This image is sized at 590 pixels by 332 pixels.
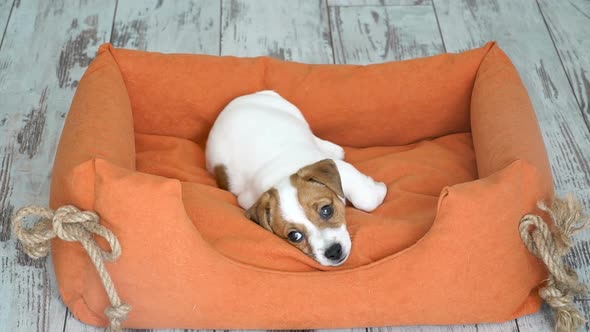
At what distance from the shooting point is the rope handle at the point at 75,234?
196cm

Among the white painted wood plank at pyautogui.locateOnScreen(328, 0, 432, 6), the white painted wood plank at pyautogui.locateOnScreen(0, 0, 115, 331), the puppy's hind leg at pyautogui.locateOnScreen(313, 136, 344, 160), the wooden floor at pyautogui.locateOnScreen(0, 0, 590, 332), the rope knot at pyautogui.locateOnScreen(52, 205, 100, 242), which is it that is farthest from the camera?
the white painted wood plank at pyautogui.locateOnScreen(328, 0, 432, 6)

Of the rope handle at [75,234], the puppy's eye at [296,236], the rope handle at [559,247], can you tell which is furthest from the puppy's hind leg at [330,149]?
the rope handle at [75,234]

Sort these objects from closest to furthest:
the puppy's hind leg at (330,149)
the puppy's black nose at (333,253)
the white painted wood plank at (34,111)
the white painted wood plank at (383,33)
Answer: the puppy's black nose at (333,253), the white painted wood plank at (34,111), the puppy's hind leg at (330,149), the white painted wood plank at (383,33)

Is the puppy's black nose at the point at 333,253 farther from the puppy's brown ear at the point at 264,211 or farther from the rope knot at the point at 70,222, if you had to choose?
the rope knot at the point at 70,222

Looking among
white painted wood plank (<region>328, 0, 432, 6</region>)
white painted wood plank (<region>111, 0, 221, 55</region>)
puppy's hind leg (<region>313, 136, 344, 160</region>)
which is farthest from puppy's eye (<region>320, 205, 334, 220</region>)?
white painted wood plank (<region>328, 0, 432, 6</region>)

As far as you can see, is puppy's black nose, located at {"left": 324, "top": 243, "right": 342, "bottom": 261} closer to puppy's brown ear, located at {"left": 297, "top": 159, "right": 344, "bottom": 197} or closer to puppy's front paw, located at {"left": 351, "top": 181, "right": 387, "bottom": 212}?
puppy's brown ear, located at {"left": 297, "top": 159, "right": 344, "bottom": 197}

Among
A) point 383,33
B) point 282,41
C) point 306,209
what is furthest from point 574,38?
point 306,209

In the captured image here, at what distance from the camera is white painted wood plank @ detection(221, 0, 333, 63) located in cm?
336

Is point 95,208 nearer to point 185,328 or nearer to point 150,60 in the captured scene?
point 185,328

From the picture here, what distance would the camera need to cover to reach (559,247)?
203cm

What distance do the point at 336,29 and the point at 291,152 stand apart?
118cm

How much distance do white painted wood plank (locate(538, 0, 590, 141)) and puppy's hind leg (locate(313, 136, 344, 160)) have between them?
0.97 m

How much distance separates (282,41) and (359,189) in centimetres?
119

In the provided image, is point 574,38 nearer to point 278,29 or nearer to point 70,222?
point 278,29
